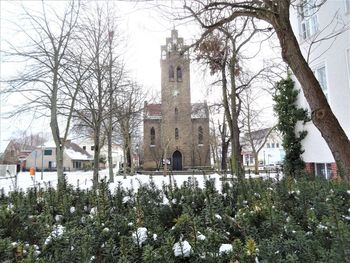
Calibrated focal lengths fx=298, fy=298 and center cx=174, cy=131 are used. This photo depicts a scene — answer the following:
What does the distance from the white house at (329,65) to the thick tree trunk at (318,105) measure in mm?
4178

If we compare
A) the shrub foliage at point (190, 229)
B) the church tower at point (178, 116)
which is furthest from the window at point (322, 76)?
the church tower at point (178, 116)

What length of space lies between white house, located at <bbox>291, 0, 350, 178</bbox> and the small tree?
31 centimetres

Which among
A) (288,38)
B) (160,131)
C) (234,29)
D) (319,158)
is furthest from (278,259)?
(160,131)

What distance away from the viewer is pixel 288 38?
21.4ft

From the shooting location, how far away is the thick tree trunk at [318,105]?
6.11m

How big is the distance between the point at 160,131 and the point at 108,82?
32.9m

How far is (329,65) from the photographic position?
477 inches

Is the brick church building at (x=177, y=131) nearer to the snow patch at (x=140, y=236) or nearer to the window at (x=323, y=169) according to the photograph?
the window at (x=323, y=169)

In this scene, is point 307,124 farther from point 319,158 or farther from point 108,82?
point 108,82

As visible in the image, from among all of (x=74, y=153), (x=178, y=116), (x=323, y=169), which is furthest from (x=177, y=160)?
(x=74, y=153)

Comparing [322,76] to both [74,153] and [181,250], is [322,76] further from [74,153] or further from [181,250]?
[74,153]

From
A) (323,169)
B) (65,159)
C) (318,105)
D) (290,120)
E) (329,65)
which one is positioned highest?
(329,65)

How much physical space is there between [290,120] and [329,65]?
3309 millimetres

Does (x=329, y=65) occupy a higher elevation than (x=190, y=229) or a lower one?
higher
